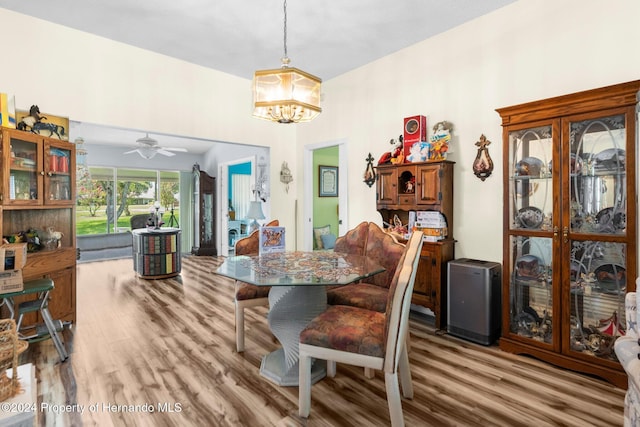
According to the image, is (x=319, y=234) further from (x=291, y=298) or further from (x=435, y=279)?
(x=291, y=298)

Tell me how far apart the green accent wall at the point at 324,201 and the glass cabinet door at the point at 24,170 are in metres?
3.58

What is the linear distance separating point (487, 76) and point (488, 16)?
21.6 inches

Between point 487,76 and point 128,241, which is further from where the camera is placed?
point 128,241

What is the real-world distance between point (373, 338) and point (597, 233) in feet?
6.11

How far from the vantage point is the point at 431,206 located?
3.39 m

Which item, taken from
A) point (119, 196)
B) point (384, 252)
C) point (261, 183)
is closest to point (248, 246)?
point (384, 252)

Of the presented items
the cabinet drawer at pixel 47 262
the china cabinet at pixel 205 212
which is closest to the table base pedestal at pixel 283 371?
the cabinet drawer at pixel 47 262

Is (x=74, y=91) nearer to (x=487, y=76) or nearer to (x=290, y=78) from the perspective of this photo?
(x=290, y=78)

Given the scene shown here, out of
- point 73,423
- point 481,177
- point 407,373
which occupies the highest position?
point 481,177

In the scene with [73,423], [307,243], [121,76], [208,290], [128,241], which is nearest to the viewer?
[73,423]

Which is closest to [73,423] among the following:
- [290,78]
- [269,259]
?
[269,259]

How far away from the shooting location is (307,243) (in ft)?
17.5

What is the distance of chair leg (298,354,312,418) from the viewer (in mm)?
1922

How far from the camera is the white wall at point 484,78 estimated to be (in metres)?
2.58
